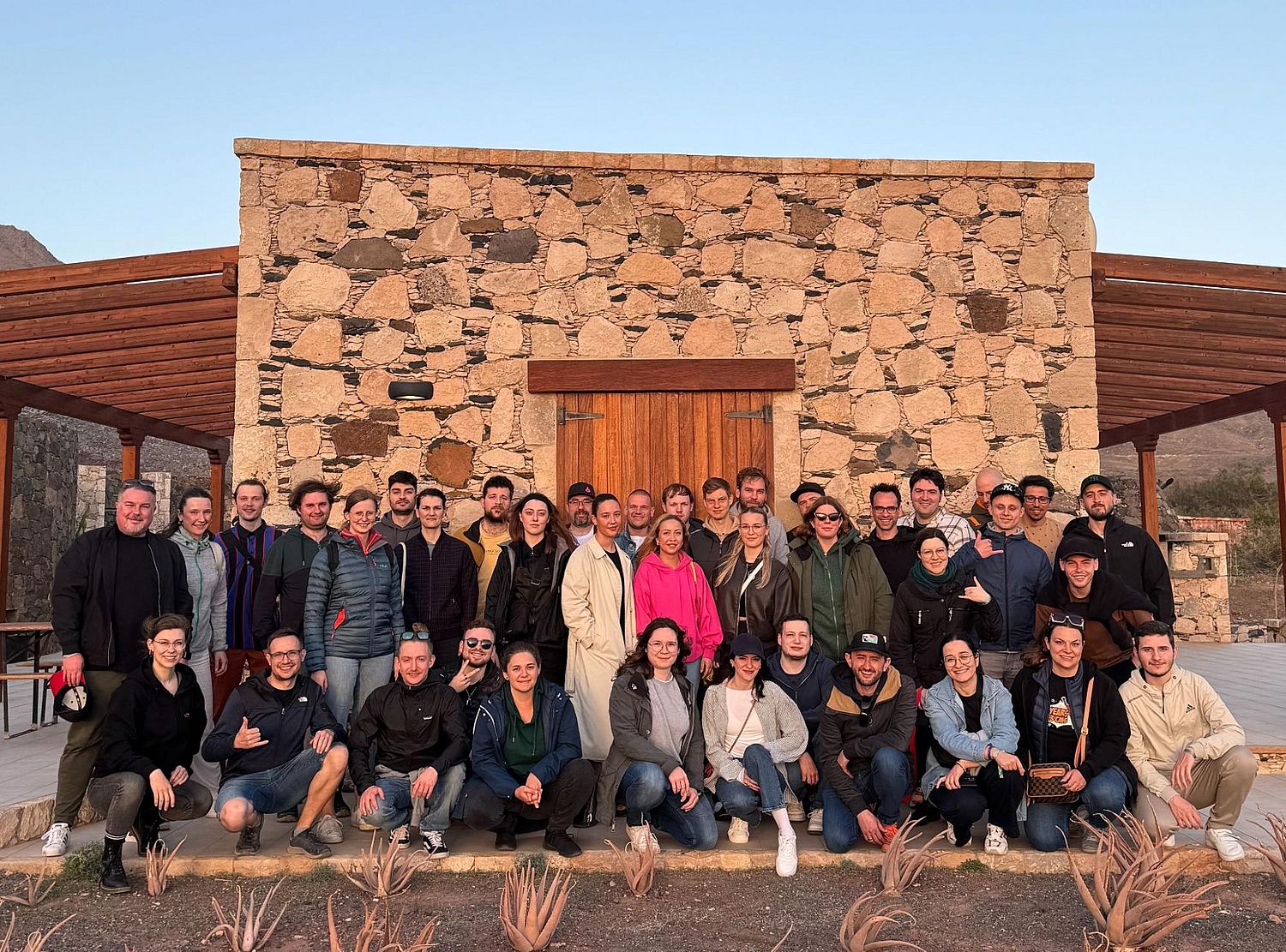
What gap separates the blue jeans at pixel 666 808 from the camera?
11.8ft

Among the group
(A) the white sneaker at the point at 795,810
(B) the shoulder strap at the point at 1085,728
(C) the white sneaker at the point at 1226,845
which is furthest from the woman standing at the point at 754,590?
(C) the white sneaker at the point at 1226,845

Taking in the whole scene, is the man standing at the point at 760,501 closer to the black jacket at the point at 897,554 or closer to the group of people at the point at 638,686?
the group of people at the point at 638,686

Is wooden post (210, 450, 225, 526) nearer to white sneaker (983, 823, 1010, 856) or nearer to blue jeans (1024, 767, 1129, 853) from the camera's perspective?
white sneaker (983, 823, 1010, 856)

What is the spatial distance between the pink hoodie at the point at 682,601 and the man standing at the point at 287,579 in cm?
137

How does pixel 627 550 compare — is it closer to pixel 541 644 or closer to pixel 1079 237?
pixel 541 644

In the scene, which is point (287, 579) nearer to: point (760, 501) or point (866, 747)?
point (760, 501)

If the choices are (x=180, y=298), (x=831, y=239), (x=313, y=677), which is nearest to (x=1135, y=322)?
(x=831, y=239)

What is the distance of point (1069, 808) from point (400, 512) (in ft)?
10.3

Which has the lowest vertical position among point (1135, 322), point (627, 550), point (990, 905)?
point (990, 905)

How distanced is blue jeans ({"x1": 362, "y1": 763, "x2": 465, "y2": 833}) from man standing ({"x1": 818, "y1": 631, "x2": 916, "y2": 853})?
144 cm

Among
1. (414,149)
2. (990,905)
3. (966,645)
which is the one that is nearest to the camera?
(990,905)

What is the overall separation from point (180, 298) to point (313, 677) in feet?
10.3

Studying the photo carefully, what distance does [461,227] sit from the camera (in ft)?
18.5

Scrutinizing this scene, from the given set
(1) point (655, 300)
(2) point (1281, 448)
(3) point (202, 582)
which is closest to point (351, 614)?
(3) point (202, 582)
